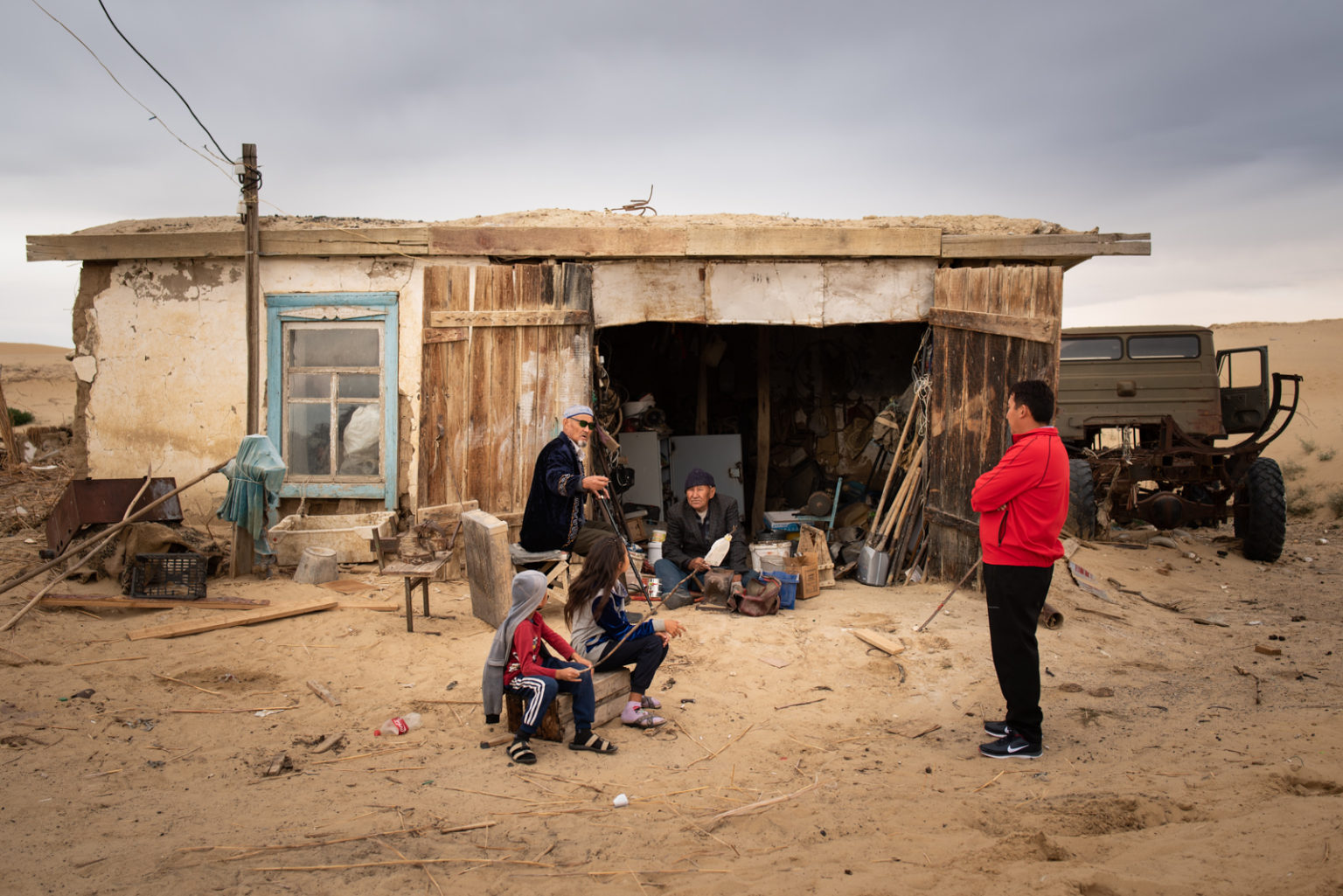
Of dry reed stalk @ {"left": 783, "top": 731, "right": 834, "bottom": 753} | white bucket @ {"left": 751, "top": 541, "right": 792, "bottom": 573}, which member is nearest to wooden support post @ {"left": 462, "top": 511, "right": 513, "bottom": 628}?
dry reed stalk @ {"left": 783, "top": 731, "right": 834, "bottom": 753}

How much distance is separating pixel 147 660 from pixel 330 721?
1.61m

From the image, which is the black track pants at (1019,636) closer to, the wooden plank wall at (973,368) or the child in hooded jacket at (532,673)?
the child in hooded jacket at (532,673)

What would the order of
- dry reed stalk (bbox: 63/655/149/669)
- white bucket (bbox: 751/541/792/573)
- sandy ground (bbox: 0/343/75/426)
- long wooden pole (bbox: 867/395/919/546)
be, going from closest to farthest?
dry reed stalk (bbox: 63/655/149/669) → white bucket (bbox: 751/541/792/573) → long wooden pole (bbox: 867/395/919/546) → sandy ground (bbox: 0/343/75/426)

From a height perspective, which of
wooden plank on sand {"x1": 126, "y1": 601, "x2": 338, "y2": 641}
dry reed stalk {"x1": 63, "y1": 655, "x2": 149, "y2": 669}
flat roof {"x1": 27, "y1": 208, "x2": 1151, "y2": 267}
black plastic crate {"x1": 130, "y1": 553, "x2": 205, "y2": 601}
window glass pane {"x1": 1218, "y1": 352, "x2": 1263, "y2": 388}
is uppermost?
window glass pane {"x1": 1218, "y1": 352, "x2": 1263, "y2": 388}

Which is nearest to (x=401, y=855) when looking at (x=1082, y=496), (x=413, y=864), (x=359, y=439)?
(x=413, y=864)

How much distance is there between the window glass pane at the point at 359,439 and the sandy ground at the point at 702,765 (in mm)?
1508

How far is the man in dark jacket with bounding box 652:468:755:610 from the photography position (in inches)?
278

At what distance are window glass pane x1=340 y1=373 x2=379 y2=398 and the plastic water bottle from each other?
13.3 ft

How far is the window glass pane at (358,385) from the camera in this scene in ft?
26.0

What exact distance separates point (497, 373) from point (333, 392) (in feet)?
5.62

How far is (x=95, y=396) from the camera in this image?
7953 millimetres

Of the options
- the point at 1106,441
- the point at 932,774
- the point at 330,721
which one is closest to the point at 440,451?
the point at 330,721

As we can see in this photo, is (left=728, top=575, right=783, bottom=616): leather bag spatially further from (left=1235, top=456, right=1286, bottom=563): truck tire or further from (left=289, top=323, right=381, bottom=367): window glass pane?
(left=1235, top=456, right=1286, bottom=563): truck tire

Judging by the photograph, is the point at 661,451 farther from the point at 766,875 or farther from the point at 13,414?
the point at 13,414
